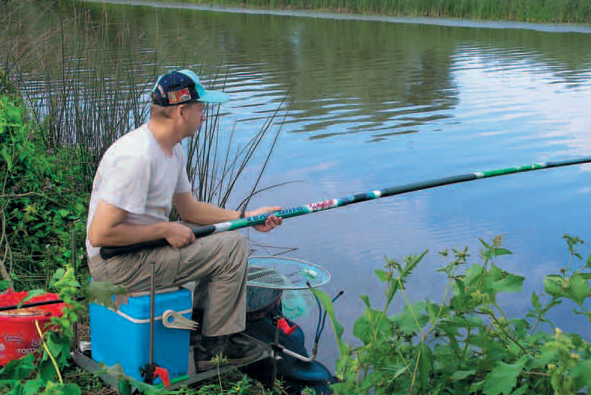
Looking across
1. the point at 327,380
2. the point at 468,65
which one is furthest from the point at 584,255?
the point at 468,65

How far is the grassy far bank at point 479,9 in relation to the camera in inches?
661

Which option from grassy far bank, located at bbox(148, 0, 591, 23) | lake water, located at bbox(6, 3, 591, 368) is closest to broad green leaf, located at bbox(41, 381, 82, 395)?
lake water, located at bbox(6, 3, 591, 368)

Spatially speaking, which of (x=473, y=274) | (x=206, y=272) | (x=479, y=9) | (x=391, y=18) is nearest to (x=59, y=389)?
(x=206, y=272)

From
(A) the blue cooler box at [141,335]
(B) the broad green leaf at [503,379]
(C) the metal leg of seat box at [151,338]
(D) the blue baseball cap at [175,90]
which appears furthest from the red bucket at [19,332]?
(B) the broad green leaf at [503,379]

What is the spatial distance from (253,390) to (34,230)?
186 centimetres

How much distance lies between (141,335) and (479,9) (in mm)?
16515

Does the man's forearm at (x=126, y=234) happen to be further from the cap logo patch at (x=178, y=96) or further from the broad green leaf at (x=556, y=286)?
the broad green leaf at (x=556, y=286)

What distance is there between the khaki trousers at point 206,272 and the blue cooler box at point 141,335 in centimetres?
8

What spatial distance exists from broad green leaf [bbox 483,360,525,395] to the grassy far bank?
53.0ft

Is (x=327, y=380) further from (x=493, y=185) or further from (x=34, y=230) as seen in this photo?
(x=493, y=185)

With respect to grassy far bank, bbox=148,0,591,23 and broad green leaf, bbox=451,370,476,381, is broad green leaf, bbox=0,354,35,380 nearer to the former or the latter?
broad green leaf, bbox=451,370,476,381

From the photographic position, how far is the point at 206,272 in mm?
2975

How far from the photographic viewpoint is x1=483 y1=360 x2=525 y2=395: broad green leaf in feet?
6.56

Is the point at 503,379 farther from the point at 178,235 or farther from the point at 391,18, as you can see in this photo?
the point at 391,18
